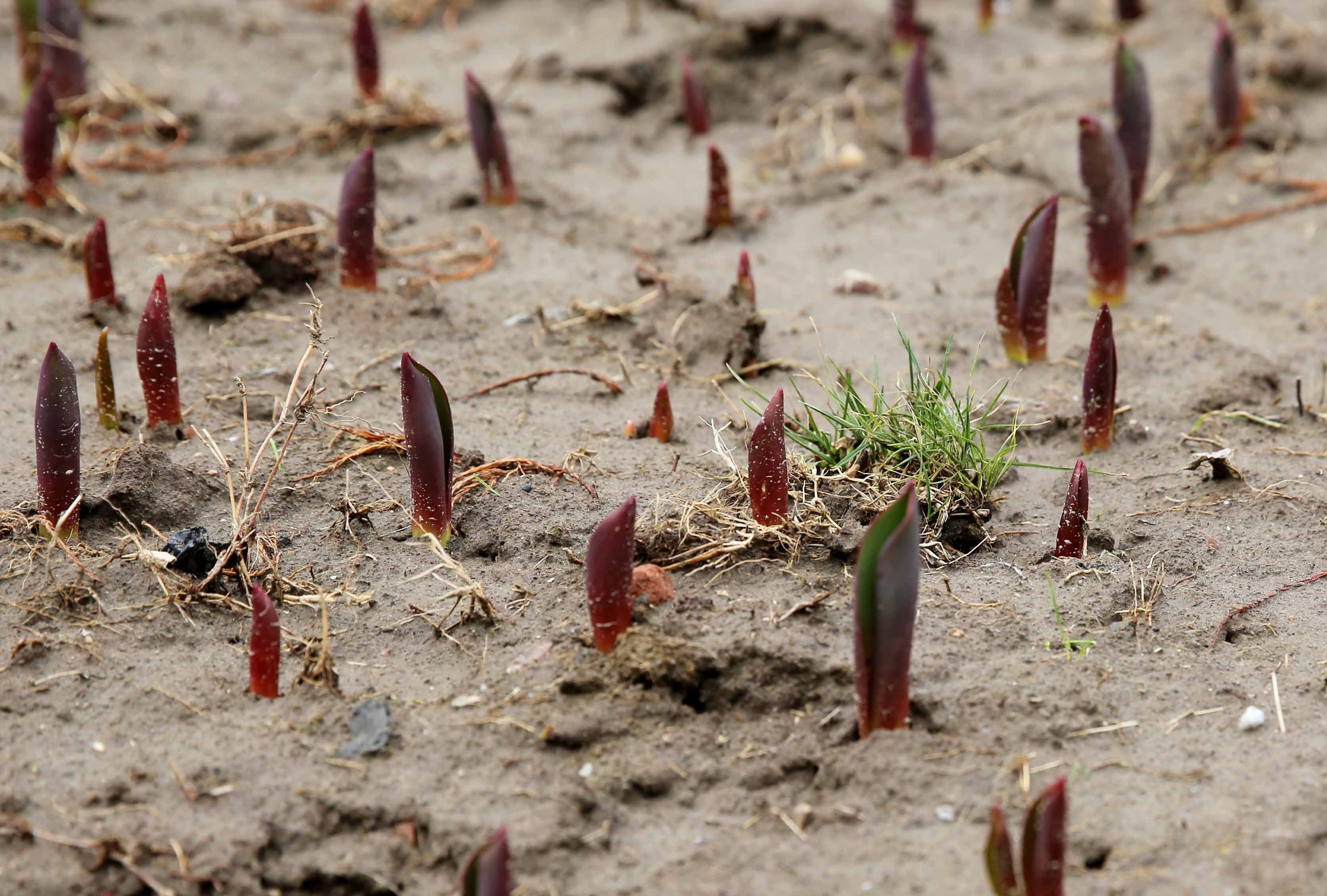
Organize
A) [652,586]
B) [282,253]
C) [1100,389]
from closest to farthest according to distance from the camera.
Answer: [652,586] → [1100,389] → [282,253]

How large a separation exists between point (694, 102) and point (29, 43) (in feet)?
8.09

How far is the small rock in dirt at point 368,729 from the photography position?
2.21 m

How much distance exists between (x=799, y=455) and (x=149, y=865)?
1.56 m

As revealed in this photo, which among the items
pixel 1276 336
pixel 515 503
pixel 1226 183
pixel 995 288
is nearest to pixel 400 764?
pixel 515 503

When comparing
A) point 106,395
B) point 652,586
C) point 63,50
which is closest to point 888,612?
point 652,586

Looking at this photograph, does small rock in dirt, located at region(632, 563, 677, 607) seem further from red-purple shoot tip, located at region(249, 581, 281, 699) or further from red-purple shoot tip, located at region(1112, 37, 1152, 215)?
red-purple shoot tip, located at region(1112, 37, 1152, 215)

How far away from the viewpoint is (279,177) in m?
4.61

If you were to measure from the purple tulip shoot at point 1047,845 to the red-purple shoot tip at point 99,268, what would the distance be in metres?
2.78

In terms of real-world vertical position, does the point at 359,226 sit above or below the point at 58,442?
above

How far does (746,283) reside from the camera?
3.62 m

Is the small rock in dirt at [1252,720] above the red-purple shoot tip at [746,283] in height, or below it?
below

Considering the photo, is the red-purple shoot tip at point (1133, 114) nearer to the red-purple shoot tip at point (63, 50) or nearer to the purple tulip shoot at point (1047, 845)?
the purple tulip shoot at point (1047, 845)

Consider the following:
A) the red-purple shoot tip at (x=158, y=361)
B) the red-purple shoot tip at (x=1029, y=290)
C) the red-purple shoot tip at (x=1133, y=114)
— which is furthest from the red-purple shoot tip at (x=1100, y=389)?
the red-purple shoot tip at (x=158, y=361)

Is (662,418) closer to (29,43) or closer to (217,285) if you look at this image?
(217,285)
